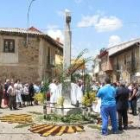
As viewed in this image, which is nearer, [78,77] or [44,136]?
[44,136]

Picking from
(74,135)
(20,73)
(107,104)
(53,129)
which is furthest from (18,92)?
(20,73)

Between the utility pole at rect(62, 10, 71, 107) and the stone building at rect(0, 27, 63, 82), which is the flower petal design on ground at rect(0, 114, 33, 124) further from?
the stone building at rect(0, 27, 63, 82)

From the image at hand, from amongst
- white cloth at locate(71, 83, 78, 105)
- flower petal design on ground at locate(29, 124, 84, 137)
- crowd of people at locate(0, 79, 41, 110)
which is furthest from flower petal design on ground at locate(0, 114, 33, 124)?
crowd of people at locate(0, 79, 41, 110)

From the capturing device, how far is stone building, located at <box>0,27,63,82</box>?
3947 centimetres

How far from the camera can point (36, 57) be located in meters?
41.1

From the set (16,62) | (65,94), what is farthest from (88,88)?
(16,62)

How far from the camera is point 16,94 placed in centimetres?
2466

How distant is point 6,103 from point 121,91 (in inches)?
Result: 472

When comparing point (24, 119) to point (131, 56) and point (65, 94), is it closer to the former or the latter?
point (65, 94)

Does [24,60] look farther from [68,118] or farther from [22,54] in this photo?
[68,118]

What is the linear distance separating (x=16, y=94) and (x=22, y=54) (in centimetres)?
1611

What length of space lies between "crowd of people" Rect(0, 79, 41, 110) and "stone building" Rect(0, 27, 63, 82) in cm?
1057

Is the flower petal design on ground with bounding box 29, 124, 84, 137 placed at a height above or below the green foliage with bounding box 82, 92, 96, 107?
below

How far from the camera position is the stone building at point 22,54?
39.5m
